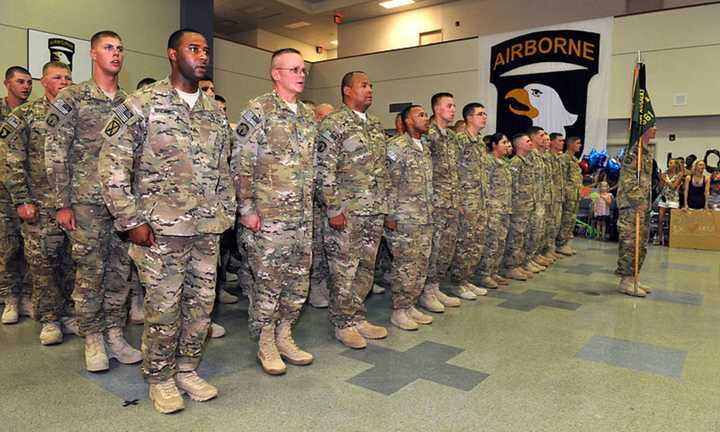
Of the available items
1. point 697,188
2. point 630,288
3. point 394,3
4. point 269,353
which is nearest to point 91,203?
point 269,353

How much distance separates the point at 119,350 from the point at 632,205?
430 cm

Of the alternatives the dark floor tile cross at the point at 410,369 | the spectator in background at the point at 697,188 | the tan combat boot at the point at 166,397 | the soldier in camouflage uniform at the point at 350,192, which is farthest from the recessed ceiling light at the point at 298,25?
the tan combat boot at the point at 166,397

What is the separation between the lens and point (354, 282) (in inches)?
129

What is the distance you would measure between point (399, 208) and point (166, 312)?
1.73 metres

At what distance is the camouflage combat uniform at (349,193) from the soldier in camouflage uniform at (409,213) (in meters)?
0.26

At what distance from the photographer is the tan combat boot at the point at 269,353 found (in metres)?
2.67

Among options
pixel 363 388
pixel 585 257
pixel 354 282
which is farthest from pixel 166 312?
pixel 585 257

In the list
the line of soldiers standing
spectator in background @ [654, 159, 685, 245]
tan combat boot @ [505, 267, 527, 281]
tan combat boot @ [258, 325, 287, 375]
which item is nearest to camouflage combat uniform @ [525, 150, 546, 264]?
tan combat boot @ [505, 267, 527, 281]

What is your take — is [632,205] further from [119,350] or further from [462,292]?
[119,350]

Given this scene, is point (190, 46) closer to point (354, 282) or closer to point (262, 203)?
point (262, 203)

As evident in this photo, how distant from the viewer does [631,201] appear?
4.65m

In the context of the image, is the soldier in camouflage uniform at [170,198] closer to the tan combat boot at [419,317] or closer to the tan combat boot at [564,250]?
the tan combat boot at [419,317]

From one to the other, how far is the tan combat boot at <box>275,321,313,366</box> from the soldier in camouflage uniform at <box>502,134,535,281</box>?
3.02 m

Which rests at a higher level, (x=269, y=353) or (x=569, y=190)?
(x=569, y=190)
